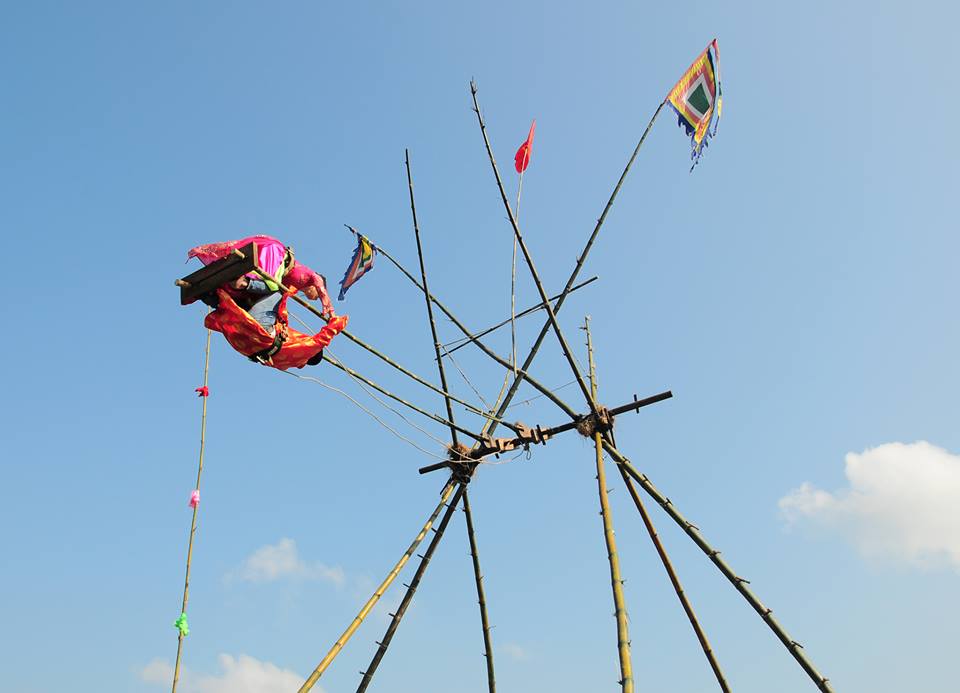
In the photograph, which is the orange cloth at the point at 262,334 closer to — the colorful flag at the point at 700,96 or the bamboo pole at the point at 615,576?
the bamboo pole at the point at 615,576

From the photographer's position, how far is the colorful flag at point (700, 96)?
12852 mm

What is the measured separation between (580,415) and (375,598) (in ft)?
12.8

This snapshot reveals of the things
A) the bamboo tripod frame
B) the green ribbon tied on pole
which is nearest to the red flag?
the bamboo tripod frame

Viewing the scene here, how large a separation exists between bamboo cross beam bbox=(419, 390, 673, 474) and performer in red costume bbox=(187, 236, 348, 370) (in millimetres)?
4383

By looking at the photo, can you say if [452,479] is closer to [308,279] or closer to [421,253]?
[421,253]

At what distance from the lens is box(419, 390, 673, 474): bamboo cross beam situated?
1203 cm

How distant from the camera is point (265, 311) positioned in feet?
28.6

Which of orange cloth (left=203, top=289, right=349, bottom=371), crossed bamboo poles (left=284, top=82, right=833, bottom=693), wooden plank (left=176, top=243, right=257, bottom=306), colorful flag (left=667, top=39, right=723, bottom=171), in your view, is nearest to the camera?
wooden plank (left=176, top=243, right=257, bottom=306)

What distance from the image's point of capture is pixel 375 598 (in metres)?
11.7

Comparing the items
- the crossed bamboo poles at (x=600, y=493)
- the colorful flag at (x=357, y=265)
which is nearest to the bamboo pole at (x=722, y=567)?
the crossed bamboo poles at (x=600, y=493)

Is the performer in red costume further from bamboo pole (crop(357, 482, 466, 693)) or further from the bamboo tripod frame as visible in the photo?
bamboo pole (crop(357, 482, 466, 693))

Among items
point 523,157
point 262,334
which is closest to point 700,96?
point 523,157

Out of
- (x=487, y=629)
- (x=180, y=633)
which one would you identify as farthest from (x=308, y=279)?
(x=487, y=629)

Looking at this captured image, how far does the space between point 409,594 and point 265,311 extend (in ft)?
18.7
